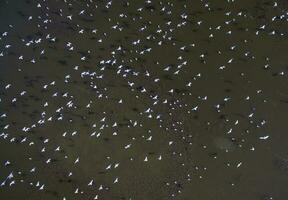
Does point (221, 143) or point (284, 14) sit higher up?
point (284, 14)

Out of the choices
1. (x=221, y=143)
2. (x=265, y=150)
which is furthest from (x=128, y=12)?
(x=265, y=150)

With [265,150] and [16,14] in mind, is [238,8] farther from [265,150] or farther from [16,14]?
[16,14]

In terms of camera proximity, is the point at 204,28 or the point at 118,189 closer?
the point at 118,189

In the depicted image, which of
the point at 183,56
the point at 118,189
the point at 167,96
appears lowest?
the point at 118,189

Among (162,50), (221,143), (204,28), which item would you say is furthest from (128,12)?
(221,143)

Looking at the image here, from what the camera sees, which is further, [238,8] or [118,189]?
[238,8]

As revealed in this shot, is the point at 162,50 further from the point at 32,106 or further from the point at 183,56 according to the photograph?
the point at 32,106
